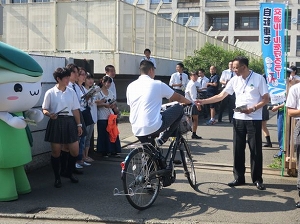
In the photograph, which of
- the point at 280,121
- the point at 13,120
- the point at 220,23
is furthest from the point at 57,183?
the point at 220,23

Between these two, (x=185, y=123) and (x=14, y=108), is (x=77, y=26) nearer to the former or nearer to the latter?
(x=14, y=108)

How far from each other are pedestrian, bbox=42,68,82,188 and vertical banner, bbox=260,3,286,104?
336cm

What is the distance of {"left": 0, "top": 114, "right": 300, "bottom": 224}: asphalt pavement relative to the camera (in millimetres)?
4988

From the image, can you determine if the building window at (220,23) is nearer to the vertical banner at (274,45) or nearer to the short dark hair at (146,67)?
the vertical banner at (274,45)

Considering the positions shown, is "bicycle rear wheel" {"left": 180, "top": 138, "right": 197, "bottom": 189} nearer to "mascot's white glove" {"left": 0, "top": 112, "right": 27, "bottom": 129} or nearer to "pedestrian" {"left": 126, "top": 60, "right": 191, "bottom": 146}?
"pedestrian" {"left": 126, "top": 60, "right": 191, "bottom": 146}

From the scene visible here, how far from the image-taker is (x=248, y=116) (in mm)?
6105

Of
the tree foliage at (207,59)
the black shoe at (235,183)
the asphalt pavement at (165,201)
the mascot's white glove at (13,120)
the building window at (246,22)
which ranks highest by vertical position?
the building window at (246,22)

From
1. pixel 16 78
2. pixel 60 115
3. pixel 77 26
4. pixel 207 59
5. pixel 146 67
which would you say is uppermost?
pixel 77 26

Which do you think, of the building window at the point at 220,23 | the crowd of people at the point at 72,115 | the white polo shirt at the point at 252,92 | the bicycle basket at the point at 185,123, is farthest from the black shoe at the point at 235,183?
the building window at the point at 220,23

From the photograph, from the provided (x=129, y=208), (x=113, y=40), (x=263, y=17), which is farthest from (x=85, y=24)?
(x=129, y=208)

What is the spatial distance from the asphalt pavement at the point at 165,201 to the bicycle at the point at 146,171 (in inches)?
7.0

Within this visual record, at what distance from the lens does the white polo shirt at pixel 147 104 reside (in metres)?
5.30

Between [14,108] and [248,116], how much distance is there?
3.32 m

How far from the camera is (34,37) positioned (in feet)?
47.0
